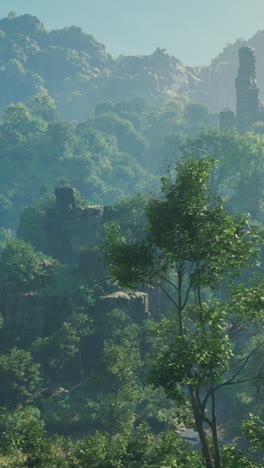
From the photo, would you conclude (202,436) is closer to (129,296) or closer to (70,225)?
(129,296)

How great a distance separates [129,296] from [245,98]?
64363 millimetres

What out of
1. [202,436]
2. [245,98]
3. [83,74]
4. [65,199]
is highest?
[83,74]

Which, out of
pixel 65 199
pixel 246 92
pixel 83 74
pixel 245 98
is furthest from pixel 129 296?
pixel 83 74

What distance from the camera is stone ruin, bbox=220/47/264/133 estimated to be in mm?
92875

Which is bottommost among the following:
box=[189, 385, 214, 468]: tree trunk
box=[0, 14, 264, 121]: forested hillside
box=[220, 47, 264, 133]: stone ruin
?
box=[189, 385, 214, 468]: tree trunk

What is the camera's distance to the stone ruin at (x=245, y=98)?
92.9 metres

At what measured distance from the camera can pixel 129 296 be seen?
46.4 metres

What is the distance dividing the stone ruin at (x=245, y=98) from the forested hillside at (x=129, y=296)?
→ 17.7 metres

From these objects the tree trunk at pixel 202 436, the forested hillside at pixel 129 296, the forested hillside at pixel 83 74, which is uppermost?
the forested hillside at pixel 83 74

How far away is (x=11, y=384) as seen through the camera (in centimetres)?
3712

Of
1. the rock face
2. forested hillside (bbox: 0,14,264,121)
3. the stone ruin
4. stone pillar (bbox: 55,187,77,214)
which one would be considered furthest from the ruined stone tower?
forested hillside (bbox: 0,14,264,121)

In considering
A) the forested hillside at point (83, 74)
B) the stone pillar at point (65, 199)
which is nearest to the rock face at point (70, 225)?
the stone pillar at point (65, 199)

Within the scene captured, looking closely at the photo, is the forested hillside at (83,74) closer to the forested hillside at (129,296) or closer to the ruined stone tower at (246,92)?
the forested hillside at (129,296)

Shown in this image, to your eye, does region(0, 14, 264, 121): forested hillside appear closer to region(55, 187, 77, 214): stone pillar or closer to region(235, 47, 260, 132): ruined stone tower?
region(235, 47, 260, 132): ruined stone tower
